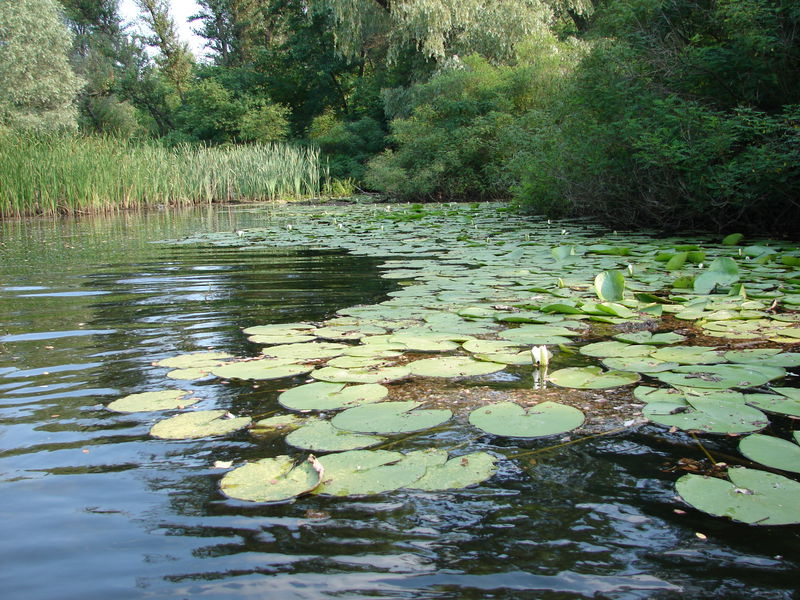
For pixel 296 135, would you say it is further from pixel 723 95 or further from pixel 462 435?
pixel 462 435

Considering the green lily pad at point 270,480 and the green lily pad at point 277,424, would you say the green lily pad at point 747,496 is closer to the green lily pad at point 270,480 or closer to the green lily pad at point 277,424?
the green lily pad at point 270,480

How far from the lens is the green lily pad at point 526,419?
148 centimetres

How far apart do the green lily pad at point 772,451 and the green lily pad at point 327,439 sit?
82 cm

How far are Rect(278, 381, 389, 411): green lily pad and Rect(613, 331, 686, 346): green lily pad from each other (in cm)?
102

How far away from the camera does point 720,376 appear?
5.98ft

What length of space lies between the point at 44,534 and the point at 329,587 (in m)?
0.56

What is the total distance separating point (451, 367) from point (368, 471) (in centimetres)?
76

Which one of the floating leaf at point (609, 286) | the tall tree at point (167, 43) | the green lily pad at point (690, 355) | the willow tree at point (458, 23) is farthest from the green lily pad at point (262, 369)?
the tall tree at point (167, 43)

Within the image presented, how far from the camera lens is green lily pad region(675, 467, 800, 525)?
1081mm

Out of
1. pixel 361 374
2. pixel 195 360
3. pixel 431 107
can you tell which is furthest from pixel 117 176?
pixel 361 374

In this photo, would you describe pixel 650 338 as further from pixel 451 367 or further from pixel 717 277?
pixel 717 277

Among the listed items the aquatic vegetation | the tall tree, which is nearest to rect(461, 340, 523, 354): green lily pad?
the aquatic vegetation

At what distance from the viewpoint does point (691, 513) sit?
114 cm

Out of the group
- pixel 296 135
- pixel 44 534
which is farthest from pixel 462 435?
pixel 296 135
